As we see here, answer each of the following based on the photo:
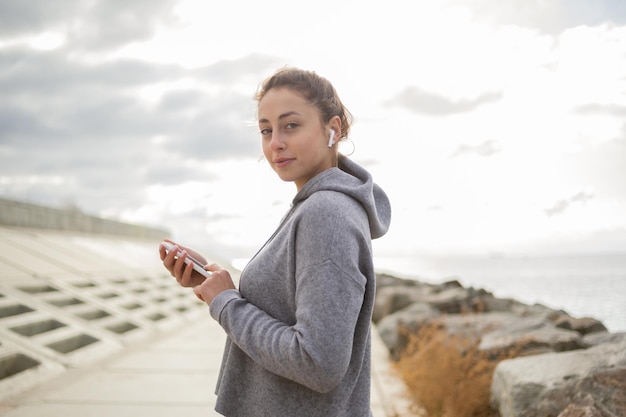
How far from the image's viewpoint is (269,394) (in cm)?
174

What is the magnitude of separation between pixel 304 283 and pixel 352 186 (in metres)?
0.39

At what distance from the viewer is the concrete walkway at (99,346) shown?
4836 millimetres

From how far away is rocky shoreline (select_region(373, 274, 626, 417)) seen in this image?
10.8 feet

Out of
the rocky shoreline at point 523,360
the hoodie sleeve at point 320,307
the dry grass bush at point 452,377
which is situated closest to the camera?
the hoodie sleeve at point 320,307

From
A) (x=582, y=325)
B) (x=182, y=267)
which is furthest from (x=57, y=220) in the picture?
(x=182, y=267)

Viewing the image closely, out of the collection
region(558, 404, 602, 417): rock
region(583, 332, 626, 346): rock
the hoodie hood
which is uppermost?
the hoodie hood

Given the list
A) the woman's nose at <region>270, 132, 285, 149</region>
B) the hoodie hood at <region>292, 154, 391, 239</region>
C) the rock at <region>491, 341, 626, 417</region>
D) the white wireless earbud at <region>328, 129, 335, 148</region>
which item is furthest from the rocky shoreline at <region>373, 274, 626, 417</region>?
the woman's nose at <region>270, 132, 285, 149</region>

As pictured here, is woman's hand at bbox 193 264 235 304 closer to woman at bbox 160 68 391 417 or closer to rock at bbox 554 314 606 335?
woman at bbox 160 68 391 417

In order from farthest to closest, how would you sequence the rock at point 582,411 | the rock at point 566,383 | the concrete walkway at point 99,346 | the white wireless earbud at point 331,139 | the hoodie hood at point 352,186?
the concrete walkway at point 99,346 < the rock at point 566,383 < the rock at point 582,411 < the white wireless earbud at point 331,139 < the hoodie hood at point 352,186

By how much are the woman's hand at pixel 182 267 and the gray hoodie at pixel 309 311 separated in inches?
8.1

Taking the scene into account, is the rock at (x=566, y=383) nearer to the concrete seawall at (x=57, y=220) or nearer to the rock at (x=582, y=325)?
the rock at (x=582, y=325)

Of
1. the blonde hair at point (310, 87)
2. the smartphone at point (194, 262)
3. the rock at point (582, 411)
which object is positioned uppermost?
the blonde hair at point (310, 87)

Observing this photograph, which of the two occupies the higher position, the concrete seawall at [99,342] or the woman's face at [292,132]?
the woman's face at [292,132]

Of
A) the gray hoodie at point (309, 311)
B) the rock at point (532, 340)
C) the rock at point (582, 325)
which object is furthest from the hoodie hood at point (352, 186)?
the rock at point (582, 325)
